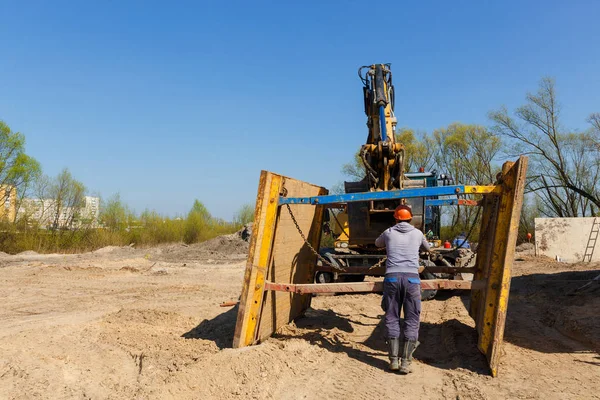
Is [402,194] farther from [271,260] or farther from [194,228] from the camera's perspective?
[194,228]

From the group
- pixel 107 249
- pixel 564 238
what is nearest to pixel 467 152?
pixel 564 238

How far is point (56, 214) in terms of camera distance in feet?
85.5

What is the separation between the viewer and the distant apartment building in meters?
25.0

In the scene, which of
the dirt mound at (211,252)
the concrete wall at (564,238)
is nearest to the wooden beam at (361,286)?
the dirt mound at (211,252)

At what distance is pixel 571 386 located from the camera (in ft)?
14.2

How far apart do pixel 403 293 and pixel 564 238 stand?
2186cm

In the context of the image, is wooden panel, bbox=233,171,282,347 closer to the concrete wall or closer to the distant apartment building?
the concrete wall

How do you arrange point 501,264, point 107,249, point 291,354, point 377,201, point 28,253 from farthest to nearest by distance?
1. point 107,249
2. point 28,253
3. point 377,201
4. point 291,354
5. point 501,264

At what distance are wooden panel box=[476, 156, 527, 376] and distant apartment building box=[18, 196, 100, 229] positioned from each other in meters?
25.5

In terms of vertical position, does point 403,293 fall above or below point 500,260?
below

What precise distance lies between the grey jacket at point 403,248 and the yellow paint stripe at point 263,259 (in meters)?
1.31

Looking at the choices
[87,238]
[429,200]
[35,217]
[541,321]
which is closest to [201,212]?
[87,238]

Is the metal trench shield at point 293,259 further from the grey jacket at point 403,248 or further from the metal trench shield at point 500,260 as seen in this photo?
the grey jacket at point 403,248

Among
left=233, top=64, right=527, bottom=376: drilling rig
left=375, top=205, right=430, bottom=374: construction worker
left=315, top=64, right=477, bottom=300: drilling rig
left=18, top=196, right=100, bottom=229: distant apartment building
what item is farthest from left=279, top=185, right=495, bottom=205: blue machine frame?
left=18, top=196, right=100, bottom=229: distant apartment building
